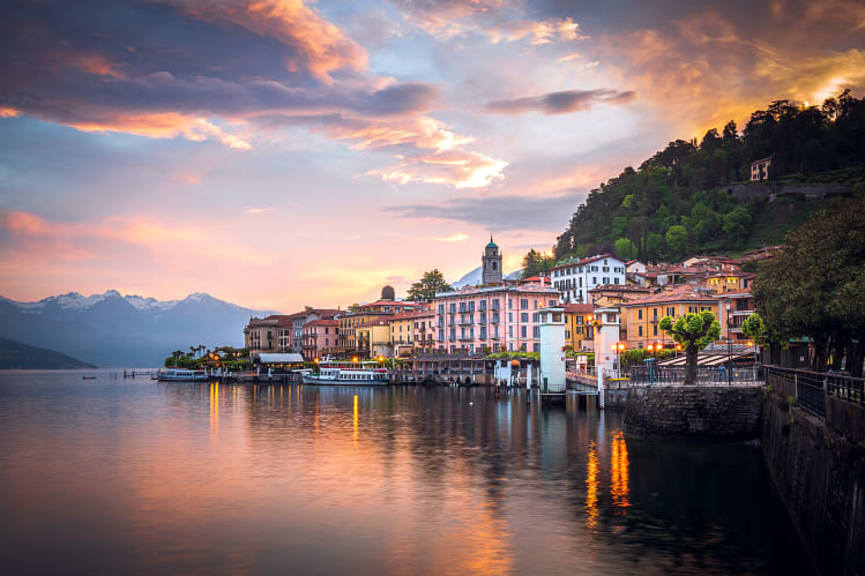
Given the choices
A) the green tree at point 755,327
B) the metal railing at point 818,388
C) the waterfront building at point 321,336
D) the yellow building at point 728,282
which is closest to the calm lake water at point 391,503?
the metal railing at point 818,388

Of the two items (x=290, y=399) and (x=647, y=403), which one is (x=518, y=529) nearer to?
(x=647, y=403)

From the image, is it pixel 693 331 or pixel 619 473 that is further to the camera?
pixel 693 331

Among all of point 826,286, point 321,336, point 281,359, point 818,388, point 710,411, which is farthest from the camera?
point 321,336

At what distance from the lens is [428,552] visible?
82.7 feet

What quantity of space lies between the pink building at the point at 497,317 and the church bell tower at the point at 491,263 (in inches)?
1959

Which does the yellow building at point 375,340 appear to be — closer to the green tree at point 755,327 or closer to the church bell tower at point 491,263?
the church bell tower at point 491,263

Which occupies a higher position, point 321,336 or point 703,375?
point 321,336

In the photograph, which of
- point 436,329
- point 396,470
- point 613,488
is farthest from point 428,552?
point 436,329

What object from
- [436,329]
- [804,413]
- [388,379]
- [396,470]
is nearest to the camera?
[804,413]

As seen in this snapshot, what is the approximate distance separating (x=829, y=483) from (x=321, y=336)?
17289 centimetres

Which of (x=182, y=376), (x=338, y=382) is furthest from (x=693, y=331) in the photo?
(x=182, y=376)

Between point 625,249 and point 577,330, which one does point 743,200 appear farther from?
point 577,330

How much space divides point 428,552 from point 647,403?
899 inches

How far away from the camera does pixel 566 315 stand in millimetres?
118188
